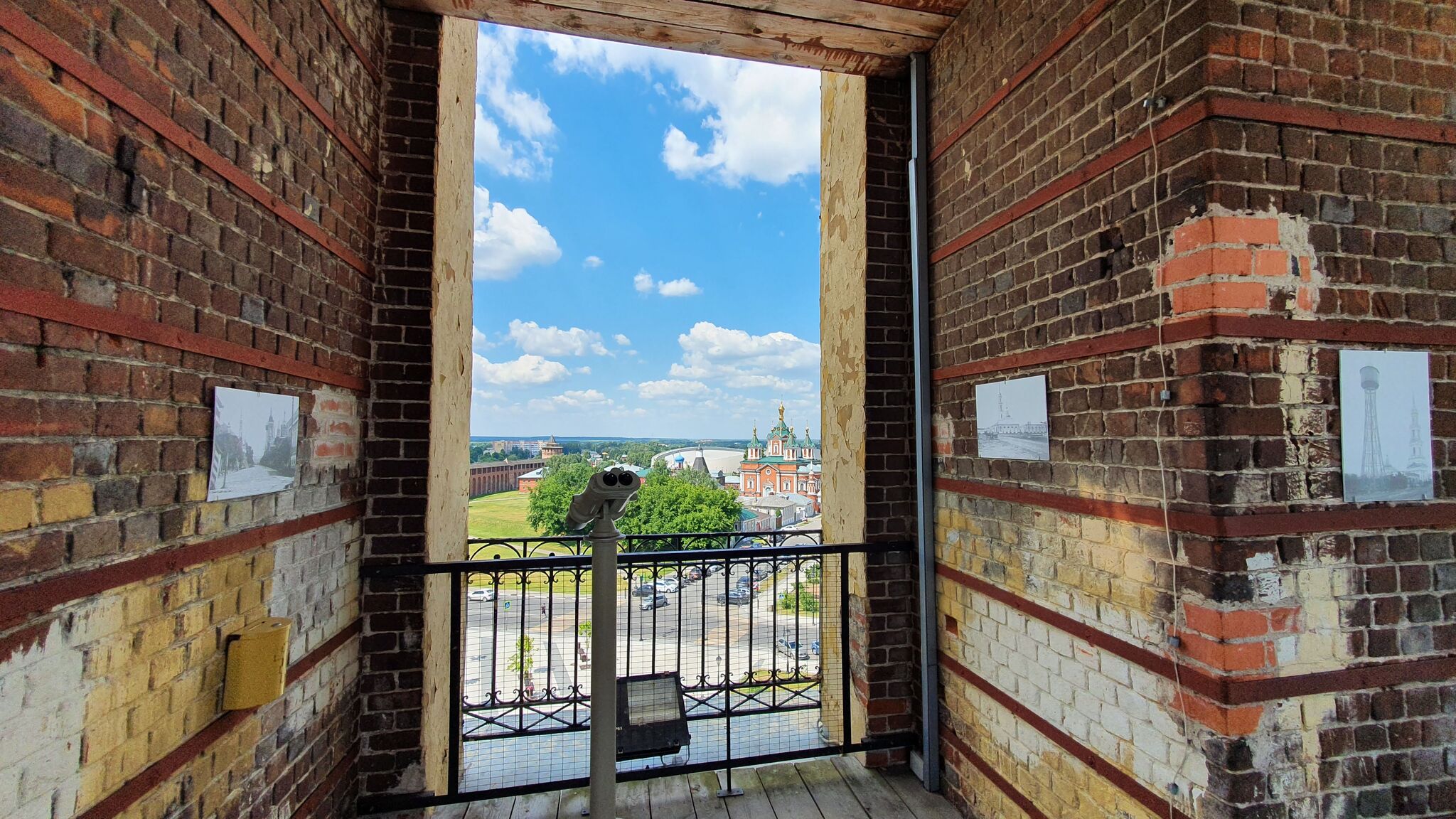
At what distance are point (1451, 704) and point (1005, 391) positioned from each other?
135cm

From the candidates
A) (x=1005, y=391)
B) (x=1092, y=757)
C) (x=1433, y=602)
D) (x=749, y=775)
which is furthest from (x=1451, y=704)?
(x=749, y=775)

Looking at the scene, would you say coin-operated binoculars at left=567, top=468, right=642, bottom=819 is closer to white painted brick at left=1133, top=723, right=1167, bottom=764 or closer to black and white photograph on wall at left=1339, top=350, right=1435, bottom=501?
white painted brick at left=1133, top=723, right=1167, bottom=764

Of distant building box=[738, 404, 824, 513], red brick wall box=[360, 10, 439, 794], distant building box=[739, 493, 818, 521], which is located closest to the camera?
red brick wall box=[360, 10, 439, 794]

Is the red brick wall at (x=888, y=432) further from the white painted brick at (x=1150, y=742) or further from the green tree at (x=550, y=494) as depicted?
the green tree at (x=550, y=494)

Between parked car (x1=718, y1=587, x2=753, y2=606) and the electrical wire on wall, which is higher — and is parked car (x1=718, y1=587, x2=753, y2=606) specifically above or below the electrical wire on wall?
below

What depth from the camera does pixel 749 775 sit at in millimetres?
2723

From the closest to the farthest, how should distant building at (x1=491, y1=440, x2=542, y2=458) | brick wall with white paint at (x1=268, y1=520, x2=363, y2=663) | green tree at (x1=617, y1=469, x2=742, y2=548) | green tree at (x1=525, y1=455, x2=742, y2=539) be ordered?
brick wall with white paint at (x1=268, y1=520, x2=363, y2=663) → distant building at (x1=491, y1=440, x2=542, y2=458) → green tree at (x1=525, y1=455, x2=742, y2=539) → green tree at (x1=617, y1=469, x2=742, y2=548)

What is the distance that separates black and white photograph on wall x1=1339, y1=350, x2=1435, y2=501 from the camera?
1451 millimetres

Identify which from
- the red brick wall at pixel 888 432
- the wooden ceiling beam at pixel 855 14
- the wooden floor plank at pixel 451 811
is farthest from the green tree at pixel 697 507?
the wooden ceiling beam at pixel 855 14

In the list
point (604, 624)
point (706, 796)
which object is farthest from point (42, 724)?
point (706, 796)

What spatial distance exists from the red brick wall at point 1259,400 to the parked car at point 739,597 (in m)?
1.55

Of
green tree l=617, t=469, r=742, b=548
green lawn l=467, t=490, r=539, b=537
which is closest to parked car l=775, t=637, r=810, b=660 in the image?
green lawn l=467, t=490, r=539, b=537

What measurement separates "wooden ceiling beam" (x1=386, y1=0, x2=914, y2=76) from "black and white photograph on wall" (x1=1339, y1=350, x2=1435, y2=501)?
2.15 meters

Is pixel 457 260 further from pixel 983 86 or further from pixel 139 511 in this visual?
pixel 983 86
